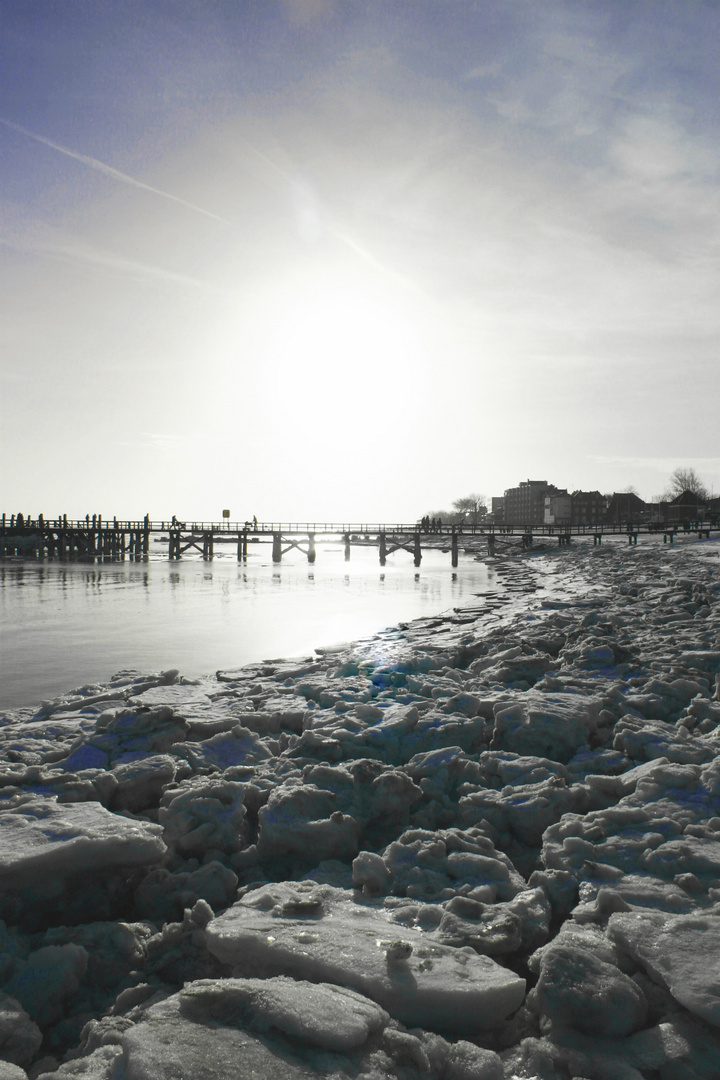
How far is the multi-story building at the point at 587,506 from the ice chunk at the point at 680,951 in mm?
154494

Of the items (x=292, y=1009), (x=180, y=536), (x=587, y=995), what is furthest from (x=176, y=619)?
(x=180, y=536)

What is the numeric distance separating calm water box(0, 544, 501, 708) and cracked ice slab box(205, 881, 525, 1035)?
31.4 feet

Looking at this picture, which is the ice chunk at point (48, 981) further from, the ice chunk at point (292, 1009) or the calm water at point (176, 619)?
the calm water at point (176, 619)

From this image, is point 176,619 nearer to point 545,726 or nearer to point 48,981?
point 545,726

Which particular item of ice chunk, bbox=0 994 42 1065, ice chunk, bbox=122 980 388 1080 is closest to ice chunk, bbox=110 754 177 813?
ice chunk, bbox=0 994 42 1065

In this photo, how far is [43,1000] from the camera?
10.7ft

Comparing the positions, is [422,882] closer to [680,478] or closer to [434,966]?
[434,966]

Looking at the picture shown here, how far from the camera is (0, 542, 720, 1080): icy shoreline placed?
2723mm

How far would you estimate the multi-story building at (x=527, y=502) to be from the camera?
532 ft

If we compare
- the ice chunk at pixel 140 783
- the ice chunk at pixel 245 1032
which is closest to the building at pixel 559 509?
the ice chunk at pixel 140 783

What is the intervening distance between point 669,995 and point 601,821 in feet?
5.03

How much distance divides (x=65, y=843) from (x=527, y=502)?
561 feet

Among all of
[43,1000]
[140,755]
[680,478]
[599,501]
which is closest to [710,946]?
[43,1000]

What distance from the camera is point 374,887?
4.00 metres
